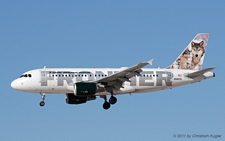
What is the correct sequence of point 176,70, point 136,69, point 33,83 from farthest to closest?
point 176,70, point 33,83, point 136,69

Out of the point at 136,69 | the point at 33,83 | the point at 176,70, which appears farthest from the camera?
the point at 176,70

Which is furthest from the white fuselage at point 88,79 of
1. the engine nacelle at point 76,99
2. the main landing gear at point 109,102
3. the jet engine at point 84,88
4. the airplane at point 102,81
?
the engine nacelle at point 76,99

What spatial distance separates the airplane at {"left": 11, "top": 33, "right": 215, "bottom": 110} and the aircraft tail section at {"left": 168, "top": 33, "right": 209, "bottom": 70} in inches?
8.5

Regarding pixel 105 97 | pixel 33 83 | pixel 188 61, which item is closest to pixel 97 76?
pixel 105 97

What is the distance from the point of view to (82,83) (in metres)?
61.3

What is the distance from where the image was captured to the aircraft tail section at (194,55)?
6826 centimetres

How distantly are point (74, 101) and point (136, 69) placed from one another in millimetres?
10406

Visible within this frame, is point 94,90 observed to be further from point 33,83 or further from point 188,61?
point 188,61

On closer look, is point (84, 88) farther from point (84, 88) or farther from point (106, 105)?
point (106, 105)

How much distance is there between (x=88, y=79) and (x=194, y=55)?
531 inches

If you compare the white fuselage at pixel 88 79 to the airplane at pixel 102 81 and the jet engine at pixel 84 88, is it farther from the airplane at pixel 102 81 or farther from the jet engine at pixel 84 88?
the jet engine at pixel 84 88

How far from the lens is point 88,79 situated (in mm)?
63719

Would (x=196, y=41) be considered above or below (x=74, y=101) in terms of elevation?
above

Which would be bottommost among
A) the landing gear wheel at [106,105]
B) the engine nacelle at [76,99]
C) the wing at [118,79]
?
the landing gear wheel at [106,105]
